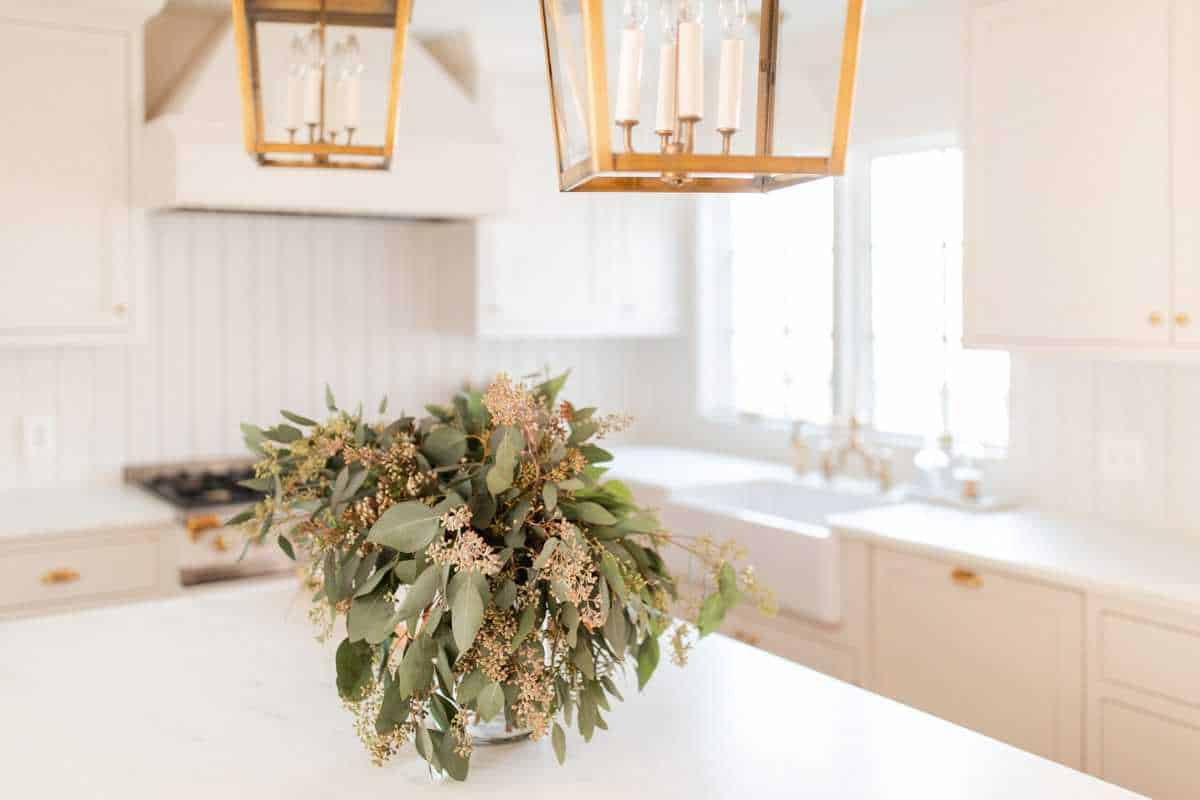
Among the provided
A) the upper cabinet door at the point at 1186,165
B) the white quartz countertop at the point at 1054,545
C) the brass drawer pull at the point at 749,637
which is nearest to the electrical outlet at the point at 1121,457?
the white quartz countertop at the point at 1054,545

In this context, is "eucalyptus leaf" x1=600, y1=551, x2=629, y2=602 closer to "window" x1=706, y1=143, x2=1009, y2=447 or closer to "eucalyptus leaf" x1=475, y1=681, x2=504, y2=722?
"eucalyptus leaf" x1=475, y1=681, x2=504, y2=722

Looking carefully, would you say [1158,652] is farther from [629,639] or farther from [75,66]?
[75,66]

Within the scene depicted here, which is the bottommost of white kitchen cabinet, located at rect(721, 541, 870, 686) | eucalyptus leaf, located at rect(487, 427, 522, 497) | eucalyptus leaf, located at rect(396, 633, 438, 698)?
white kitchen cabinet, located at rect(721, 541, 870, 686)

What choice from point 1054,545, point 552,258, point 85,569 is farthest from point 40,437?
point 1054,545

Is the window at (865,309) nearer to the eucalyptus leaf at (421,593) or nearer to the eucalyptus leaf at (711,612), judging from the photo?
the eucalyptus leaf at (711,612)

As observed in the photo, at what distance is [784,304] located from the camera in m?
4.11

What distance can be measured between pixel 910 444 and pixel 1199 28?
5.10 ft

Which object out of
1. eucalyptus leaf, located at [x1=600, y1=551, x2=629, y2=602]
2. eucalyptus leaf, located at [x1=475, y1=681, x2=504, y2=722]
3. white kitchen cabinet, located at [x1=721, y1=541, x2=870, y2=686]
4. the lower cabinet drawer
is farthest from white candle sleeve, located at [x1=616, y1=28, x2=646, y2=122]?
the lower cabinet drawer

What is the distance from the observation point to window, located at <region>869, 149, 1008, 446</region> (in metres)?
3.41

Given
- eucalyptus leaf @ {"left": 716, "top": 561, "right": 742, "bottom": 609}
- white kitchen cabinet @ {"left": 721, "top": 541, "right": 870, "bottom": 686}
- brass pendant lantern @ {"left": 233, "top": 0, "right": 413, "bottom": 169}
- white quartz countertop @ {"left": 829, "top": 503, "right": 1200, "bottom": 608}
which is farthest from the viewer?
white kitchen cabinet @ {"left": 721, "top": 541, "right": 870, "bottom": 686}

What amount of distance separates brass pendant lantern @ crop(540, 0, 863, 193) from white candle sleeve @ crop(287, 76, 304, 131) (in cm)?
62

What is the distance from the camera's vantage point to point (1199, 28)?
2.35 m

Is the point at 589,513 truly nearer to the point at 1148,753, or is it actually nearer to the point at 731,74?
the point at 731,74

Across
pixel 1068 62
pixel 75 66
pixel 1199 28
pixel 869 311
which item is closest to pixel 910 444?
pixel 869 311
